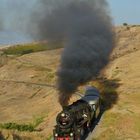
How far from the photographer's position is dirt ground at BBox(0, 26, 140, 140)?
42344 millimetres

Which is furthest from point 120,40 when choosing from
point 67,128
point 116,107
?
point 67,128

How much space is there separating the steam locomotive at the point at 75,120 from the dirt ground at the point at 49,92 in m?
2.45

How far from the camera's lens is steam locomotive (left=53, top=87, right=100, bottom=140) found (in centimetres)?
3284

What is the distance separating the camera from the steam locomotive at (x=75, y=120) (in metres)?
32.8

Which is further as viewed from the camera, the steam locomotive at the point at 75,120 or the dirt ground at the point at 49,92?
the dirt ground at the point at 49,92

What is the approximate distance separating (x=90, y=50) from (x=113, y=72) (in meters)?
25.7

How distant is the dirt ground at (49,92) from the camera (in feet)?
139

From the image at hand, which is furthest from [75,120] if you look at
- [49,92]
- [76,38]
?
[49,92]

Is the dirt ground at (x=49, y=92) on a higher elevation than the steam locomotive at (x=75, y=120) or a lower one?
lower

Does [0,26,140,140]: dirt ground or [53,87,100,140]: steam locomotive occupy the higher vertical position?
[53,87,100,140]: steam locomotive

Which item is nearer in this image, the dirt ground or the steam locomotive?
the steam locomotive

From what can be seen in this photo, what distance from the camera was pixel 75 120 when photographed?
33.9 meters

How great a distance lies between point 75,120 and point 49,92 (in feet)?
105

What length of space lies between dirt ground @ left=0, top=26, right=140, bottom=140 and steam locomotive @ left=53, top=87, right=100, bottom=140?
2455 mm
